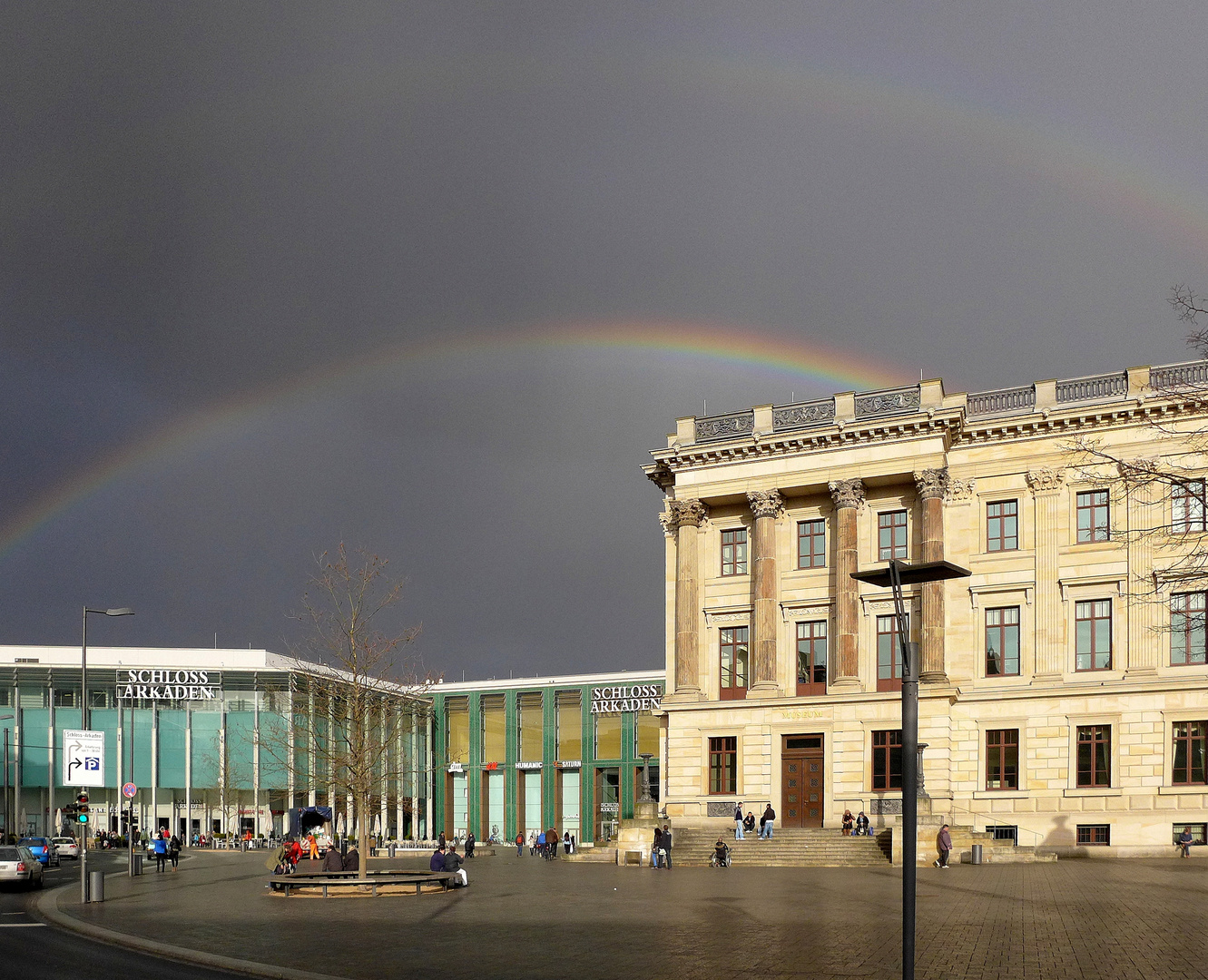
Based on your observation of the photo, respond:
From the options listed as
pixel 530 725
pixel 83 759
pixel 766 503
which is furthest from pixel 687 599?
pixel 530 725

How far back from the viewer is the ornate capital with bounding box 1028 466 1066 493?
2151 inches

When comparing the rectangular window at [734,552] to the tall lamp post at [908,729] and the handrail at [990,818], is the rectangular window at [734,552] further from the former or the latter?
the tall lamp post at [908,729]

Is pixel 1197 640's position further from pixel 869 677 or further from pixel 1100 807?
pixel 869 677

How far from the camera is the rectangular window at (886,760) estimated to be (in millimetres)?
54719

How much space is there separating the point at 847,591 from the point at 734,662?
7.01 meters

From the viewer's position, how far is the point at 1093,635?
54.0 metres

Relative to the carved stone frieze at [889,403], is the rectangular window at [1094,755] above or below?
below

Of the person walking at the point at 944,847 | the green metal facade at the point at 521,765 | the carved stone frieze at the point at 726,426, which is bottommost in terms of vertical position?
the green metal facade at the point at 521,765

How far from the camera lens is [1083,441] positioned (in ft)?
179

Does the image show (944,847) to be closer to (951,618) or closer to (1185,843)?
(1185,843)

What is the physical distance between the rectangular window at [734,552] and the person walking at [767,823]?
11.0 m

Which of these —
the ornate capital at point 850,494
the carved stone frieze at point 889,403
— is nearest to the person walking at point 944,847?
the ornate capital at point 850,494

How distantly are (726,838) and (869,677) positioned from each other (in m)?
9.06

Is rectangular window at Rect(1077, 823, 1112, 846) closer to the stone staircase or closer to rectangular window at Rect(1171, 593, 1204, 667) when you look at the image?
rectangular window at Rect(1171, 593, 1204, 667)
